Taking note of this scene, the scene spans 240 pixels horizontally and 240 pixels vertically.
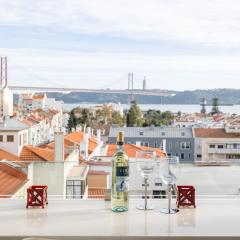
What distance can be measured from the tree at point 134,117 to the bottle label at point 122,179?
61.0 ft

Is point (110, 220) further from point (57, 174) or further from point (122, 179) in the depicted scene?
point (57, 174)

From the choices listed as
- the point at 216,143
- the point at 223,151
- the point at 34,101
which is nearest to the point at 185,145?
the point at 216,143

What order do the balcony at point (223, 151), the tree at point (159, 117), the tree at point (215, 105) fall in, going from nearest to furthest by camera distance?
1. the balcony at point (223, 151)
2. the tree at point (215, 105)
3. the tree at point (159, 117)

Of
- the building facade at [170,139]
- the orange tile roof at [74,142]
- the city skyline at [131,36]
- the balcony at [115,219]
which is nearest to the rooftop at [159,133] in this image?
the building facade at [170,139]

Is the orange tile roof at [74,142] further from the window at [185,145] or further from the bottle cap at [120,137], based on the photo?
the window at [185,145]

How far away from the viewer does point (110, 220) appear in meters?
1.04

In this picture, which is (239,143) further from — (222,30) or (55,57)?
(222,30)

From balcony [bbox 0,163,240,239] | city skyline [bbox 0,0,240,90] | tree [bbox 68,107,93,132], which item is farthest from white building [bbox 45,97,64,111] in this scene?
balcony [bbox 0,163,240,239]

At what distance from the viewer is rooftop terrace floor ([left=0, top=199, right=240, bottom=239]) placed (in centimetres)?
95

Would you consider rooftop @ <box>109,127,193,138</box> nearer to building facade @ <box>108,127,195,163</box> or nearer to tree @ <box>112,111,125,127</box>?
building facade @ <box>108,127,195,163</box>

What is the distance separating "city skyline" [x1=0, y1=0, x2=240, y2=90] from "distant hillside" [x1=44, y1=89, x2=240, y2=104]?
106 centimetres

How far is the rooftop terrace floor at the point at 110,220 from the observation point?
0.95 meters

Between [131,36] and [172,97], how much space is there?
980 centimetres

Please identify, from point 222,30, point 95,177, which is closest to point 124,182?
point 95,177
